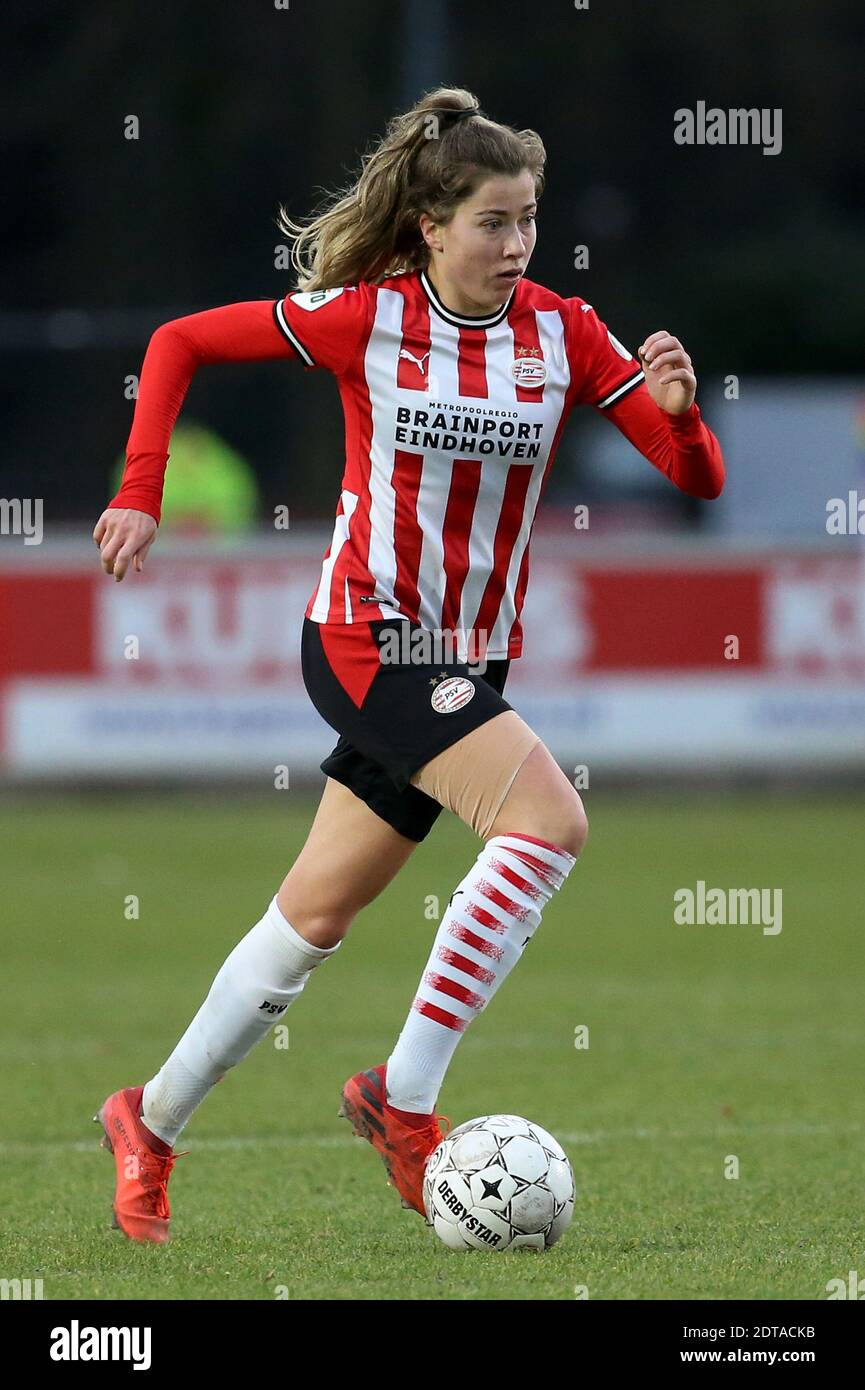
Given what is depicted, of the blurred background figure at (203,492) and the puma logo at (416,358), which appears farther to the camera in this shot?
the blurred background figure at (203,492)

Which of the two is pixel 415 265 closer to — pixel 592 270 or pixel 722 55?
pixel 592 270

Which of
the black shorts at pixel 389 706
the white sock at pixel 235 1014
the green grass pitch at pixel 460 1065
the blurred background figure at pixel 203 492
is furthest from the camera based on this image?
the blurred background figure at pixel 203 492

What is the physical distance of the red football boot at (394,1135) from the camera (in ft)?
16.3

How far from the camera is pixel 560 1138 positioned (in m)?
6.32

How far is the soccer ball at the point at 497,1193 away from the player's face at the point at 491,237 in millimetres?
1754

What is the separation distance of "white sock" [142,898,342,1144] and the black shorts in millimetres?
331

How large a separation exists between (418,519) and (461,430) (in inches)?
8.1

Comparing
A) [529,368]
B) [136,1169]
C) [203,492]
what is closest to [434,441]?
[529,368]

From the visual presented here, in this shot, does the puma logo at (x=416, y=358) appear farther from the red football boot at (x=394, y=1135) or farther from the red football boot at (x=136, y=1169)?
the red football boot at (x=136, y=1169)

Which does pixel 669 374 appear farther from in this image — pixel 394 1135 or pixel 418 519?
pixel 394 1135

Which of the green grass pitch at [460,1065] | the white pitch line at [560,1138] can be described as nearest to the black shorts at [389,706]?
the green grass pitch at [460,1065]

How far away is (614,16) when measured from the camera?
2852 cm

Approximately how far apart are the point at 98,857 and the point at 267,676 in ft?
7.40

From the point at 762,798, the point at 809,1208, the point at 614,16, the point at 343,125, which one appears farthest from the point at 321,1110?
the point at 614,16
